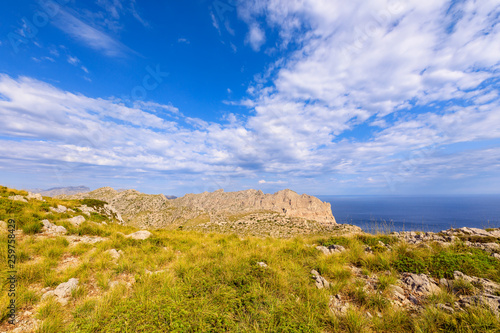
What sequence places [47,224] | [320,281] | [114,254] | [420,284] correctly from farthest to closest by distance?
[47,224]
[114,254]
[320,281]
[420,284]

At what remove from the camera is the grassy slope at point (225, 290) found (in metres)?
4.50

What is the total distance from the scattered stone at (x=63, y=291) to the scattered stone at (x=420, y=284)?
451 inches

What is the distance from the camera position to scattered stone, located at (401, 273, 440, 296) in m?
5.93

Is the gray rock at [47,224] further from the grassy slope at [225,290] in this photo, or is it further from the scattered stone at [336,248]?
the scattered stone at [336,248]

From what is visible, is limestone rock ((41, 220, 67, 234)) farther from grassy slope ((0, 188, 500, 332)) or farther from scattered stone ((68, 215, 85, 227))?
grassy slope ((0, 188, 500, 332))

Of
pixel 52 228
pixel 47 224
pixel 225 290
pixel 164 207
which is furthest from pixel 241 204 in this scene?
pixel 225 290

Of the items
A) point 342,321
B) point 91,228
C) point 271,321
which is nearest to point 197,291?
point 271,321

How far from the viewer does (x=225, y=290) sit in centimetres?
597

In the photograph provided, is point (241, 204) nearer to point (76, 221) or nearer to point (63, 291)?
point (76, 221)

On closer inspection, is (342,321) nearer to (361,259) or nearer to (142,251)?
(361,259)

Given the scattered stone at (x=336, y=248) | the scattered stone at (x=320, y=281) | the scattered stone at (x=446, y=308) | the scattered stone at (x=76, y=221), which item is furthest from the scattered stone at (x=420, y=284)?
the scattered stone at (x=76, y=221)

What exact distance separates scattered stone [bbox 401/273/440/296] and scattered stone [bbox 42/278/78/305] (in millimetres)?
11465

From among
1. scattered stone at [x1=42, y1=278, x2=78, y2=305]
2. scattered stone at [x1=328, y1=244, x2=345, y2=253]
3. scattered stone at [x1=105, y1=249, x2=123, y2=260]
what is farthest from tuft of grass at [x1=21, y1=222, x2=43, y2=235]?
scattered stone at [x1=328, y1=244, x2=345, y2=253]

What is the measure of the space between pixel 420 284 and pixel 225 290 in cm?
690
